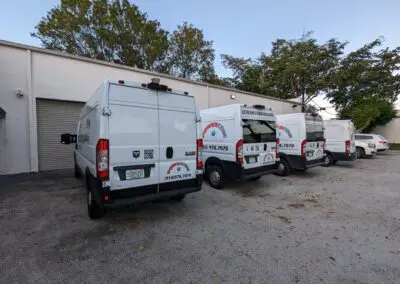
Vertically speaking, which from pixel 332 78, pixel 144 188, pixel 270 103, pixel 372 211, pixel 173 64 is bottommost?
pixel 372 211

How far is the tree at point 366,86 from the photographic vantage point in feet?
59.5

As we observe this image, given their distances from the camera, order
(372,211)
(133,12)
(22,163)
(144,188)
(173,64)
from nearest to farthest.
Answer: (144,188), (372,211), (22,163), (133,12), (173,64)

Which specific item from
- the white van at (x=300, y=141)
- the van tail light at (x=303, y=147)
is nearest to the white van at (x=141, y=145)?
the white van at (x=300, y=141)

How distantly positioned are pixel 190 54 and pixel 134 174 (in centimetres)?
1983

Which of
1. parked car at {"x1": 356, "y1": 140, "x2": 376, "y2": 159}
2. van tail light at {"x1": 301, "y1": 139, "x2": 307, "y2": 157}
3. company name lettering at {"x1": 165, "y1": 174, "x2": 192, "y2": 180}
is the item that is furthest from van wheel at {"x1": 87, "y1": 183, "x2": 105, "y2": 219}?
parked car at {"x1": 356, "y1": 140, "x2": 376, "y2": 159}

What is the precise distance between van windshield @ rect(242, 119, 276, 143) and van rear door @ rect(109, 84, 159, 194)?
2.71m

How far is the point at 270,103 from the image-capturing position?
16.6m

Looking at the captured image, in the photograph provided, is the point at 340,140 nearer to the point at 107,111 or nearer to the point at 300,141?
the point at 300,141

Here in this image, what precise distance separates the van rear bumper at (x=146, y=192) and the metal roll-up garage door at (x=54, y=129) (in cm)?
678

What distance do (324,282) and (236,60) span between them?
76.3ft

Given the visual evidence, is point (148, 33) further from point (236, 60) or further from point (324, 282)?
point (324, 282)

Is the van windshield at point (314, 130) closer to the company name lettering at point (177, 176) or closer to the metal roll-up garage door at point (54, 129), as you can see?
the company name lettering at point (177, 176)

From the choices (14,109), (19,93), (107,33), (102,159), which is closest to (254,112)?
(102,159)

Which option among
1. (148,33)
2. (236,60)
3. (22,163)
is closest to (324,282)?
(22,163)
